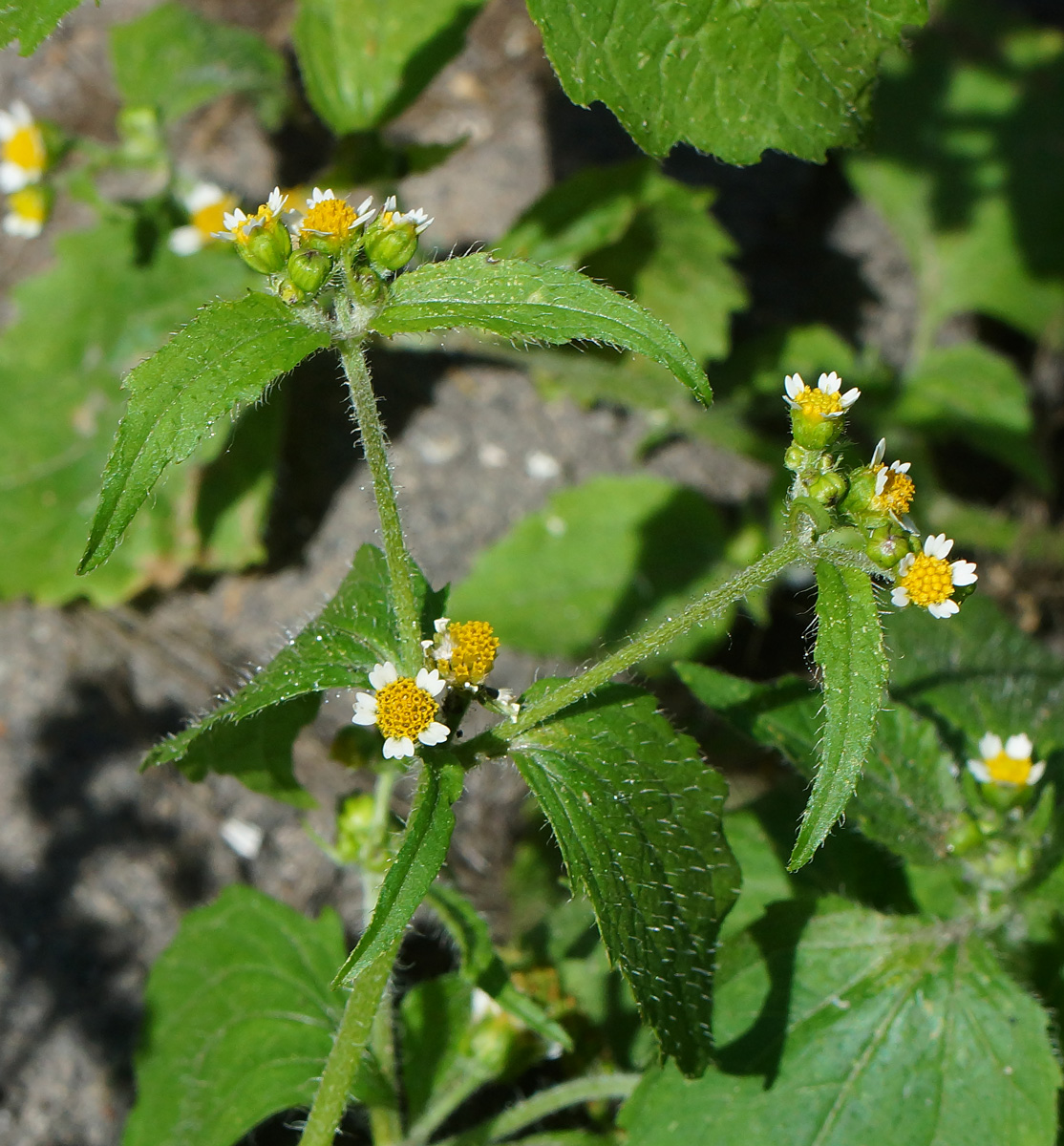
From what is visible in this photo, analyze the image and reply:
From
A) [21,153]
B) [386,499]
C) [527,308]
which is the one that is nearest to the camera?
[527,308]

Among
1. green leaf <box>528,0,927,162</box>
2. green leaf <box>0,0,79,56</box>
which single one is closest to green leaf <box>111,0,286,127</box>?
green leaf <box>0,0,79,56</box>

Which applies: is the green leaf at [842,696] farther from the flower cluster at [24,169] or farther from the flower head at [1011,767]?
the flower cluster at [24,169]

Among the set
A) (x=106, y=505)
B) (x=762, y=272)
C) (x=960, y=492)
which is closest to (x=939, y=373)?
(x=960, y=492)

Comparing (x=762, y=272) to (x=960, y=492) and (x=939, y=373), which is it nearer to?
(x=939, y=373)

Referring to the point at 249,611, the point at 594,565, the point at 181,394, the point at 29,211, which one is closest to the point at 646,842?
the point at 181,394

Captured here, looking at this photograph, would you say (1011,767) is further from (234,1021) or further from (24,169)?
(24,169)
